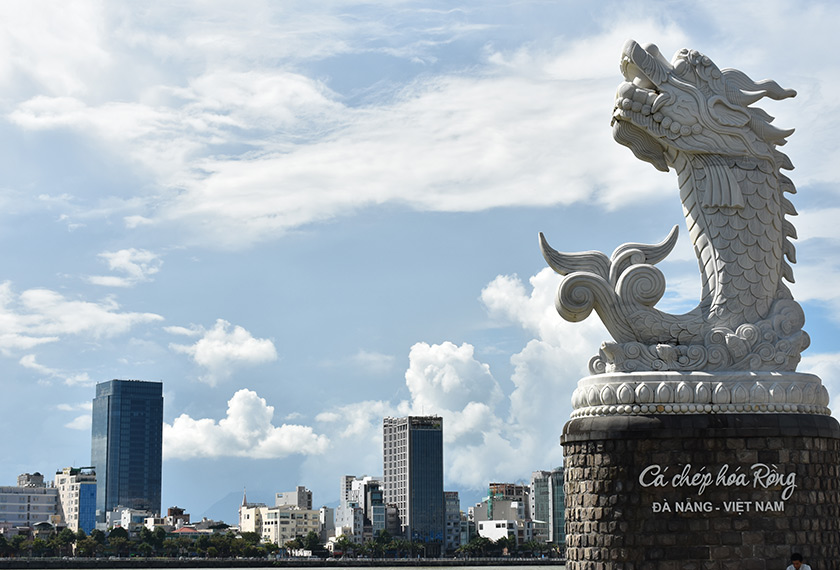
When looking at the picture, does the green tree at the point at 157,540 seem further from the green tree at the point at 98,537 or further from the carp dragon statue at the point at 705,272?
the carp dragon statue at the point at 705,272

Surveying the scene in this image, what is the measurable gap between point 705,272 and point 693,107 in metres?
2.73

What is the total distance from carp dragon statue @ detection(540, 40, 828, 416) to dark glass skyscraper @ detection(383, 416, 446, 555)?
128 meters

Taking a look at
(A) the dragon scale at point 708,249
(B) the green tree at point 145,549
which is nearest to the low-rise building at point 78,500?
(B) the green tree at point 145,549

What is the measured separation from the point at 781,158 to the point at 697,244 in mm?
2009

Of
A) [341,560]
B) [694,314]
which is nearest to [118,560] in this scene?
[341,560]

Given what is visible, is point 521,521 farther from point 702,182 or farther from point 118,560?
point 702,182

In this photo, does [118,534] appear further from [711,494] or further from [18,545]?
[711,494]

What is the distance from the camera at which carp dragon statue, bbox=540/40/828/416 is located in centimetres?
1884

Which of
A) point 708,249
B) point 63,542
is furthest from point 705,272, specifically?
point 63,542

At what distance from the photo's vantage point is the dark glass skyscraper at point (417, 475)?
153 m

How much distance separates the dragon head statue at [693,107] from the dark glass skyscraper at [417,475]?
423 feet

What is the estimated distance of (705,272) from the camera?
1986cm

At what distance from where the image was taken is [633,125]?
20.2 m

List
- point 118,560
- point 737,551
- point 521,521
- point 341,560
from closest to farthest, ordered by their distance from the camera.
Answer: point 737,551 → point 118,560 → point 341,560 → point 521,521
